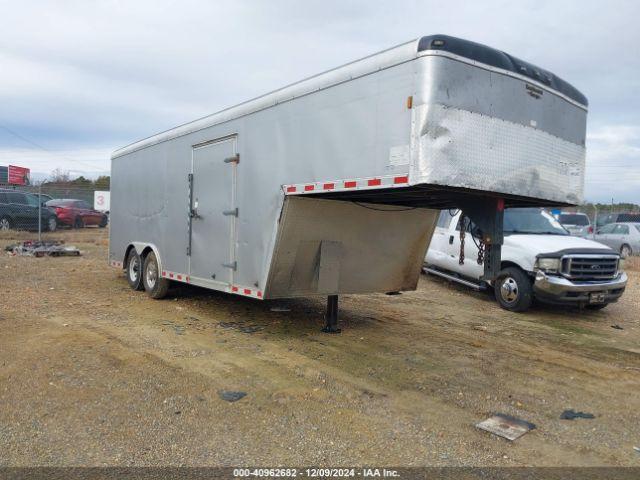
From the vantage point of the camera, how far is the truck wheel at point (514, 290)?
8.91m

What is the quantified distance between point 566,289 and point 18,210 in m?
18.2

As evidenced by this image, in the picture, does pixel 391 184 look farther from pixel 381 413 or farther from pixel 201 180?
pixel 201 180

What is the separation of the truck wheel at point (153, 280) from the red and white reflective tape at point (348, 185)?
3820mm

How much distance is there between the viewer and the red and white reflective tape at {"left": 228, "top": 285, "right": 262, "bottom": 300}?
21.0 ft

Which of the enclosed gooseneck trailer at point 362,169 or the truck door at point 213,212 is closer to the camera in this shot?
the enclosed gooseneck trailer at point 362,169

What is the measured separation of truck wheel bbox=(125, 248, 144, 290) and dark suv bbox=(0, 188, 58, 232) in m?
10.8

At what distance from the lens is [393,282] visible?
755 centimetres

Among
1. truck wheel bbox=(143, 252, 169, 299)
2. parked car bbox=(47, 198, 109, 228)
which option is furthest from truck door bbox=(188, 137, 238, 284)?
parked car bbox=(47, 198, 109, 228)

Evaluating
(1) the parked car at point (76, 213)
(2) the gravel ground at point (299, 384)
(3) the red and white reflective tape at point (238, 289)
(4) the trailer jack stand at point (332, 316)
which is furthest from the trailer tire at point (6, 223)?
(4) the trailer jack stand at point (332, 316)

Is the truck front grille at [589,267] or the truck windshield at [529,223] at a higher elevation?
the truck windshield at [529,223]

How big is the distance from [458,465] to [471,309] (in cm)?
607

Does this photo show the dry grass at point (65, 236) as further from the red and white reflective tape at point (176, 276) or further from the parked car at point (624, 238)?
the parked car at point (624, 238)

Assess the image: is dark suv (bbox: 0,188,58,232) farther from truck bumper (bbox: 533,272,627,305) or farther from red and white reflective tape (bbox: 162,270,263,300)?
truck bumper (bbox: 533,272,627,305)

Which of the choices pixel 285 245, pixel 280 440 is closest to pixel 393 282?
pixel 285 245
